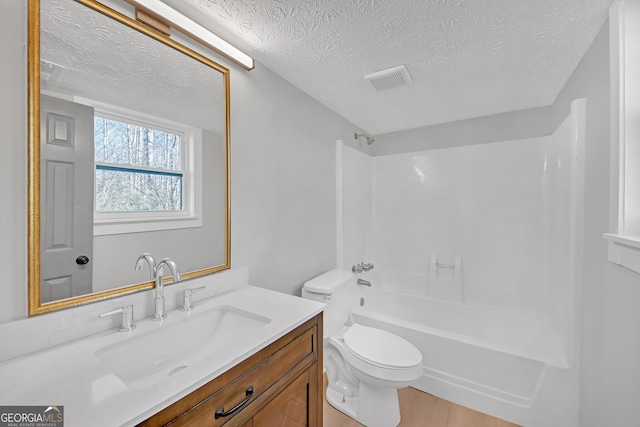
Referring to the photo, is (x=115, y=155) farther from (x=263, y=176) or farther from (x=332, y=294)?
(x=332, y=294)

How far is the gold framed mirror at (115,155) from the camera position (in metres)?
0.86

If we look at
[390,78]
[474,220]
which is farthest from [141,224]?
[474,220]

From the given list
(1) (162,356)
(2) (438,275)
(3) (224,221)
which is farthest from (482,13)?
(2) (438,275)

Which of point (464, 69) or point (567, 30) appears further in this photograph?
point (464, 69)

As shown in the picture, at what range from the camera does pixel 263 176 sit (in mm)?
1682

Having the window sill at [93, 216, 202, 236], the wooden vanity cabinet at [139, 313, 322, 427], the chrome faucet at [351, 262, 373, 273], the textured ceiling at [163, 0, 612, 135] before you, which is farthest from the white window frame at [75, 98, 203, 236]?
the chrome faucet at [351, 262, 373, 273]

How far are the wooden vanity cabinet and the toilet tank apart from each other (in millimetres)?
603

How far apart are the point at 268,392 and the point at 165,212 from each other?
878 mm

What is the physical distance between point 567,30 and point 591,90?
364 millimetres

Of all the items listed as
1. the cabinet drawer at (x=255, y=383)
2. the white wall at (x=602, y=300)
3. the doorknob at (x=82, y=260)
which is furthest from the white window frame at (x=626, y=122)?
the doorknob at (x=82, y=260)

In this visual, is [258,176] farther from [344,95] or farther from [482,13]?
[482,13]

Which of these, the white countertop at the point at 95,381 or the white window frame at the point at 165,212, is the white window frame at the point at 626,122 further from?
the white window frame at the point at 165,212

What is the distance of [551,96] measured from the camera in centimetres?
213

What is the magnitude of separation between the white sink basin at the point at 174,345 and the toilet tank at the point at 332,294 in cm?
72
